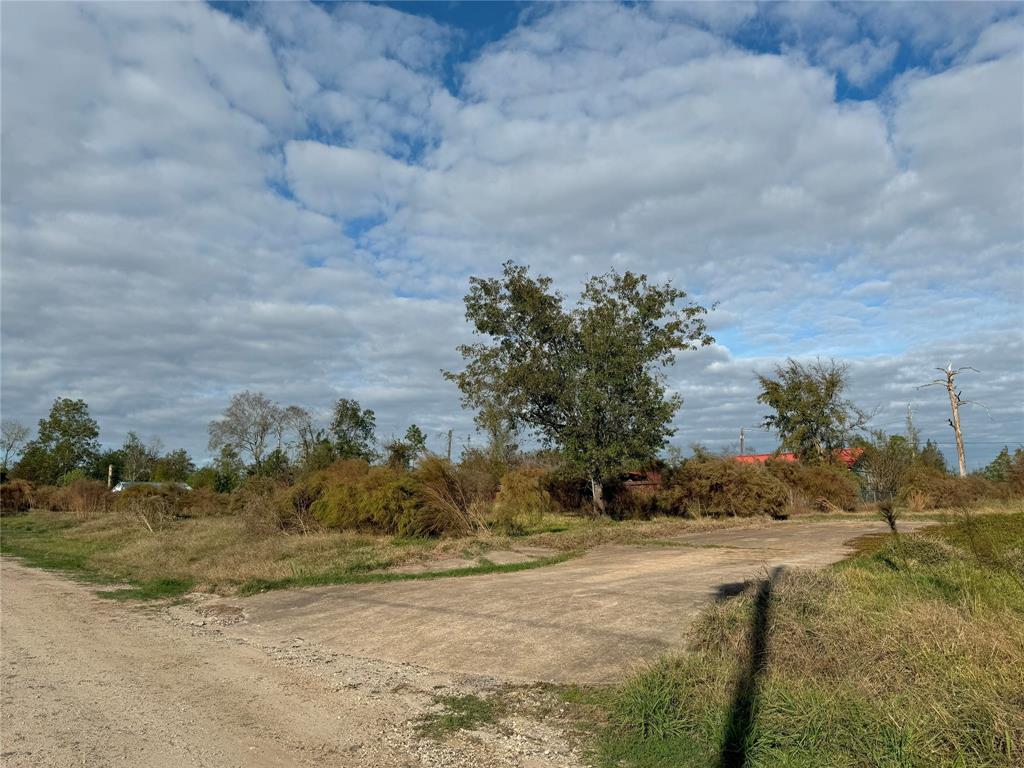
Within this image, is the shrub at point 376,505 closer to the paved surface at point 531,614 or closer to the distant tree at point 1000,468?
the paved surface at point 531,614

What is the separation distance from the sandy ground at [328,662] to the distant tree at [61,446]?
66.5m

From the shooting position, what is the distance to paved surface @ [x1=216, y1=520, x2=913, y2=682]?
291 inches

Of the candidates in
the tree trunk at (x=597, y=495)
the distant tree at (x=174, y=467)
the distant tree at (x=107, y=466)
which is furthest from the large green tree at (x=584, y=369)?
the distant tree at (x=107, y=466)

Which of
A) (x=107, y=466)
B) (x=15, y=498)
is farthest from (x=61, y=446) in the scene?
(x=15, y=498)

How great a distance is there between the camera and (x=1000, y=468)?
34.7m

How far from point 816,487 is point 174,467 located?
68903 millimetres

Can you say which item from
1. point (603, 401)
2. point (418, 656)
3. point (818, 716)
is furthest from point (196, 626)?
point (603, 401)

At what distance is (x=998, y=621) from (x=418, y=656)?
5.54 metres

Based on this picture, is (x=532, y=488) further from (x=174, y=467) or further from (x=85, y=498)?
(x=174, y=467)

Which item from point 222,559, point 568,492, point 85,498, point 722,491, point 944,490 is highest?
point 85,498

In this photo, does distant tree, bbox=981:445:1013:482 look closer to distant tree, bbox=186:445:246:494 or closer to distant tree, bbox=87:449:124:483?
distant tree, bbox=186:445:246:494

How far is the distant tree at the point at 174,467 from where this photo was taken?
2931 inches

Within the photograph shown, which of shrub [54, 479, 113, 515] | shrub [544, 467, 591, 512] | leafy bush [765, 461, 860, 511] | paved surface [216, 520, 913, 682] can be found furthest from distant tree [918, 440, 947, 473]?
shrub [54, 479, 113, 515]

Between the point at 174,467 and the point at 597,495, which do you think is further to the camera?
the point at 174,467
